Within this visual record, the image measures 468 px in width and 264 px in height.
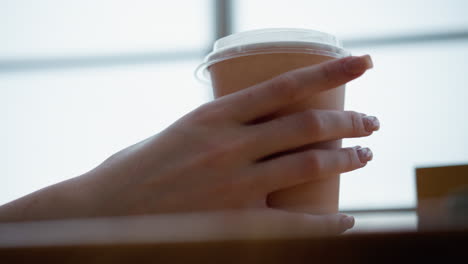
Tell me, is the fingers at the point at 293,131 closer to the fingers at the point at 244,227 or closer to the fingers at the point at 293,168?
the fingers at the point at 293,168

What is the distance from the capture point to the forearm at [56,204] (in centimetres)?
53

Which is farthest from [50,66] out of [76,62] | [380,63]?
[380,63]

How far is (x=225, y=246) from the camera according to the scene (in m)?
0.17

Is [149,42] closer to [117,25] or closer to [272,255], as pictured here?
[117,25]

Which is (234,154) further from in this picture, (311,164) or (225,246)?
(225,246)

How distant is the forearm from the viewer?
0.53 metres

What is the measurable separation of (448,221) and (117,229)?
0.15 meters

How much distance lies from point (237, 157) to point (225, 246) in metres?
0.32

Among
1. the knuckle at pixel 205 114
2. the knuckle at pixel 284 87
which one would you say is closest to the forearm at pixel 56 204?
the knuckle at pixel 205 114

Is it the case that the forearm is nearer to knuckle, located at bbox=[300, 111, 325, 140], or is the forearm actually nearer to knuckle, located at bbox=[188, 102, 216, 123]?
knuckle, located at bbox=[188, 102, 216, 123]

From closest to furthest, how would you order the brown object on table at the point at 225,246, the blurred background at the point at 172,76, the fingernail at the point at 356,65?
the brown object on table at the point at 225,246, the fingernail at the point at 356,65, the blurred background at the point at 172,76

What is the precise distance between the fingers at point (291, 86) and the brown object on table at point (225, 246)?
30 centimetres

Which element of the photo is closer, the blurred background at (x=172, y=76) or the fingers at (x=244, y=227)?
the fingers at (x=244, y=227)

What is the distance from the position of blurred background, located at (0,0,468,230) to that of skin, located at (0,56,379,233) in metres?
→ 1.43
